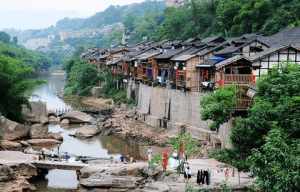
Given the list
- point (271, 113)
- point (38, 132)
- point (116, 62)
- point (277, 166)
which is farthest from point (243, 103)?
point (116, 62)

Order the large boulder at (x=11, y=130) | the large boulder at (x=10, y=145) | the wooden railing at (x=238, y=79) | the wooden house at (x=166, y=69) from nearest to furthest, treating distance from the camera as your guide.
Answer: the wooden railing at (x=238, y=79) < the large boulder at (x=10, y=145) < the large boulder at (x=11, y=130) < the wooden house at (x=166, y=69)

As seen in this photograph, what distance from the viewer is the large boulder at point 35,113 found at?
57062mm

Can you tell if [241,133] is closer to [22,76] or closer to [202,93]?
[202,93]

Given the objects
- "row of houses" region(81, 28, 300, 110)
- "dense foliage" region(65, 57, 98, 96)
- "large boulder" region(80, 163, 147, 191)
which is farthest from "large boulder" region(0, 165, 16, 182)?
"dense foliage" region(65, 57, 98, 96)

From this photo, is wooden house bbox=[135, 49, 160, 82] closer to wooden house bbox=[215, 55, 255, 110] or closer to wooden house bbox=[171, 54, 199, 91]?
wooden house bbox=[171, 54, 199, 91]

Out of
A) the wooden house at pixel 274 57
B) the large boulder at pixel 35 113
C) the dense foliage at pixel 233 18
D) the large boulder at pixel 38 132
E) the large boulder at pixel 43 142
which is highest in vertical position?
the dense foliage at pixel 233 18

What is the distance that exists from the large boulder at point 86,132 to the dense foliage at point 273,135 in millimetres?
25437

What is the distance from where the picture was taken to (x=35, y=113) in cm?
5928

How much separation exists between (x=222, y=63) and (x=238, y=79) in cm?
264

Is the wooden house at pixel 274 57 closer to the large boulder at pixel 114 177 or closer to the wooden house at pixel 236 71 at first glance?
the wooden house at pixel 236 71

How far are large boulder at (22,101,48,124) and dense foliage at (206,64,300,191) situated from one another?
3048cm

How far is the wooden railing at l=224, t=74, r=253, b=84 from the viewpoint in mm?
38938

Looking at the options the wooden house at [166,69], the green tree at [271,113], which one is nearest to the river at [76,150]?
the wooden house at [166,69]

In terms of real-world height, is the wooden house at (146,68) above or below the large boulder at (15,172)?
above
